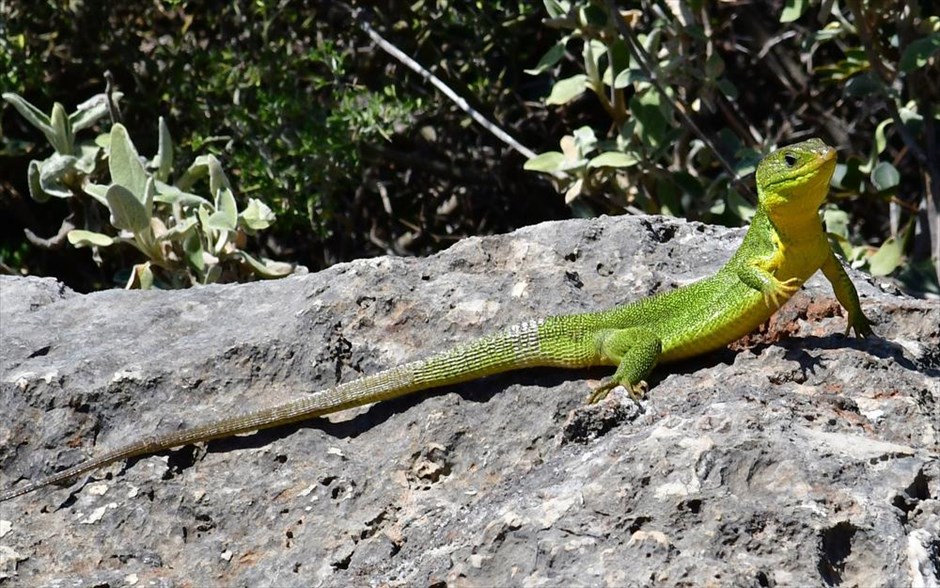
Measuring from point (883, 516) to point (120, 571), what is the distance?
79.6 inches

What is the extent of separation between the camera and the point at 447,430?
3.76 m

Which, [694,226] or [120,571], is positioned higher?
[694,226]

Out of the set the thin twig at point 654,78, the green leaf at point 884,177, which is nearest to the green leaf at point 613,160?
the thin twig at point 654,78

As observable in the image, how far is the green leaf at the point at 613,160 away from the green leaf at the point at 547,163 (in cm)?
15

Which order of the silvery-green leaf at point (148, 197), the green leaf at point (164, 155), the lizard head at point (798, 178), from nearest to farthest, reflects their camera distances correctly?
the lizard head at point (798, 178)
the silvery-green leaf at point (148, 197)
the green leaf at point (164, 155)

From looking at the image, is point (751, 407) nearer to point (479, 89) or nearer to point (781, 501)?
point (781, 501)

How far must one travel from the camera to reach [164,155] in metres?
5.82

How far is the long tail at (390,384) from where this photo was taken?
387 cm

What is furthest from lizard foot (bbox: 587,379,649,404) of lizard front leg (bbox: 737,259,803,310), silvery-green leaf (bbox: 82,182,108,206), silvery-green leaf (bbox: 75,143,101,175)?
silvery-green leaf (bbox: 75,143,101,175)

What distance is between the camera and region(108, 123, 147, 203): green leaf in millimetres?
5406

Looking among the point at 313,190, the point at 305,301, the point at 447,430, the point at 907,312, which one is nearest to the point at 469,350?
the point at 447,430

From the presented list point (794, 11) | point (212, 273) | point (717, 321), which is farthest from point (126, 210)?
point (794, 11)

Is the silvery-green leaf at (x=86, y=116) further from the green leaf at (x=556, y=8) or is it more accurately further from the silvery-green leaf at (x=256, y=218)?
the green leaf at (x=556, y=8)

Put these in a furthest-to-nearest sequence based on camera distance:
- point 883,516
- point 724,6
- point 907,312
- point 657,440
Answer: point 724,6, point 907,312, point 657,440, point 883,516
